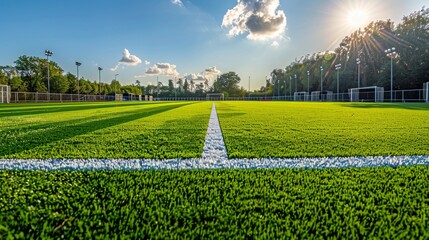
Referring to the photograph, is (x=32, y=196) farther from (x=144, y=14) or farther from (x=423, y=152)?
(x=144, y=14)

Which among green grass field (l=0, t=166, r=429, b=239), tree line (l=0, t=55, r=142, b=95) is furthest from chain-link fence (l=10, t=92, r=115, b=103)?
green grass field (l=0, t=166, r=429, b=239)

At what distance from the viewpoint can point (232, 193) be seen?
1.50m

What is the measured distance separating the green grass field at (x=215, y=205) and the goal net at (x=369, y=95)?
3753 cm

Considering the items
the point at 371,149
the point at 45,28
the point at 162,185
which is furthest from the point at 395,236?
the point at 45,28

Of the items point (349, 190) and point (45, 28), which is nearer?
point (349, 190)

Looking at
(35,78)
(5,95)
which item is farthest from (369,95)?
(35,78)

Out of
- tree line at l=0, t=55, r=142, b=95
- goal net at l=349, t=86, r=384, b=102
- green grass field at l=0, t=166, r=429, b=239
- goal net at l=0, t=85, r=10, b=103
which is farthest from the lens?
tree line at l=0, t=55, r=142, b=95

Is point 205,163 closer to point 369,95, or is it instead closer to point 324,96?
point 369,95

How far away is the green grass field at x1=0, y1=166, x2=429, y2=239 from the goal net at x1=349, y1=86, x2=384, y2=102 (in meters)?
37.5

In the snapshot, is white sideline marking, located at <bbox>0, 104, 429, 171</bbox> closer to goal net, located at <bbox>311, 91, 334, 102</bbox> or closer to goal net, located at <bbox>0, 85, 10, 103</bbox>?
goal net, located at <bbox>0, 85, 10, 103</bbox>

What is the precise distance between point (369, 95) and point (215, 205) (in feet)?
133

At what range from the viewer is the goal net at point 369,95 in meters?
33.2

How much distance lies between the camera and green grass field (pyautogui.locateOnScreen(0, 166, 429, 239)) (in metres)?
1.08

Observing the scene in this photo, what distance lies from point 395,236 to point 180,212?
3.11 ft
